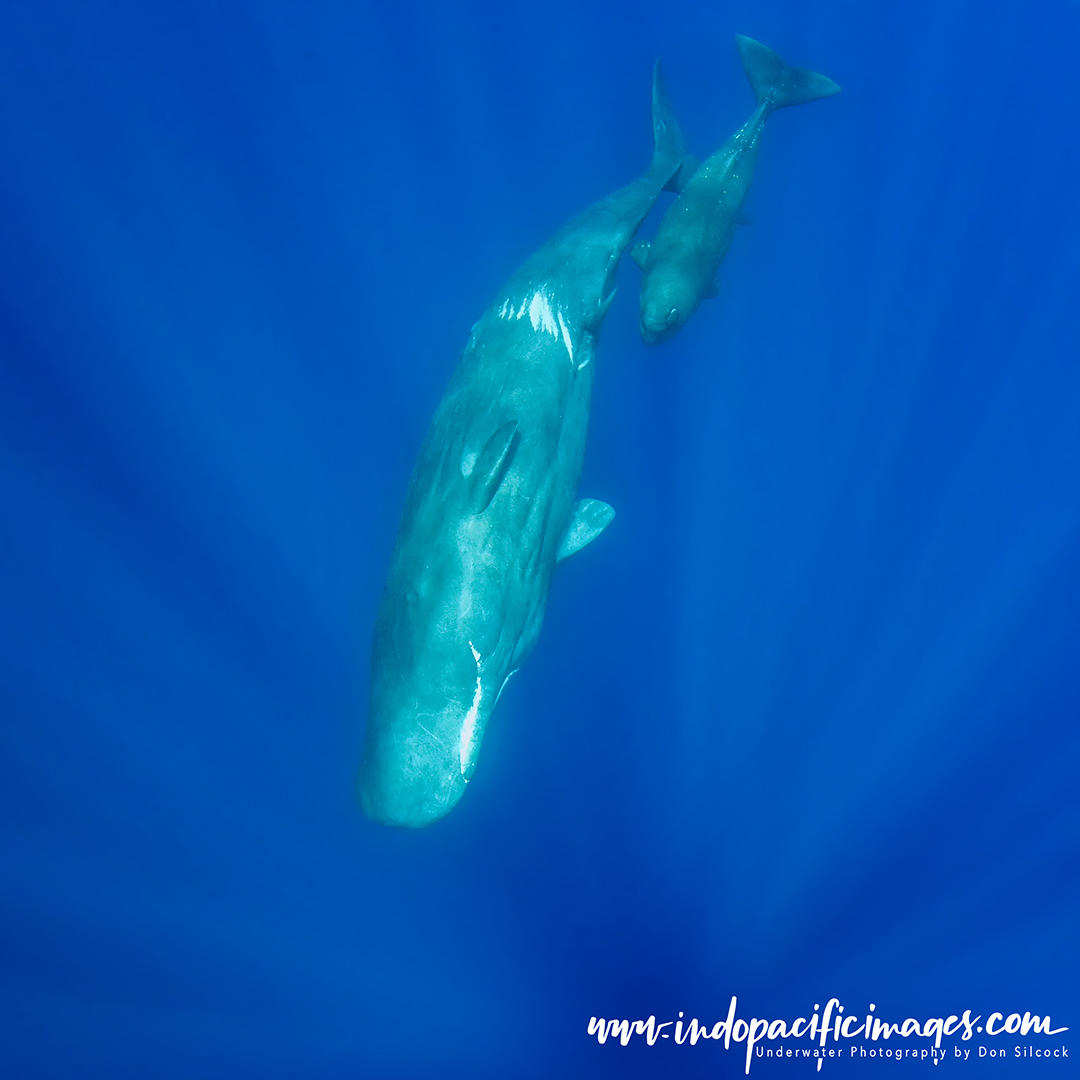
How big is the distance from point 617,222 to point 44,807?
7.39m

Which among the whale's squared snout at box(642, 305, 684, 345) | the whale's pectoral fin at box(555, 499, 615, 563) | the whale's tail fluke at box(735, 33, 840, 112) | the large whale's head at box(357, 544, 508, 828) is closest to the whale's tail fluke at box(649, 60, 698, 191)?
the whale's tail fluke at box(735, 33, 840, 112)

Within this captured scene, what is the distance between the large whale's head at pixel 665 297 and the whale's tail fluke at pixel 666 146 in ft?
5.00

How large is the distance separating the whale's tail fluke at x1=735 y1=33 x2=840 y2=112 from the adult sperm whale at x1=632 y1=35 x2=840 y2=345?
0.19 meters

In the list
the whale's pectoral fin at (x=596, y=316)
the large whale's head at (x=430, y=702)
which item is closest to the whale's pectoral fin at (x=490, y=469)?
the large whale's head at (x=430, y=702)

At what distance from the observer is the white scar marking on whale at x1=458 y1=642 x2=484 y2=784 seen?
153 inches

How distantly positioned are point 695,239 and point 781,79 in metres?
2.21

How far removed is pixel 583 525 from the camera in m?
5.16

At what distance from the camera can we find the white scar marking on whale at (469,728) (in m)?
3.88

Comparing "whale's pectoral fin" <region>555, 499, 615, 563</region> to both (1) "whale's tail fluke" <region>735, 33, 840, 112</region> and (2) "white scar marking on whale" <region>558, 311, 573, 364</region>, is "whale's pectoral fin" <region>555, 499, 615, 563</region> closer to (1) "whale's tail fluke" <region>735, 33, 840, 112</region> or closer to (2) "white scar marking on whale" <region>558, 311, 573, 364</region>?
(2) "white scar marking on whale" <region>558, 311, 573, 364</region>

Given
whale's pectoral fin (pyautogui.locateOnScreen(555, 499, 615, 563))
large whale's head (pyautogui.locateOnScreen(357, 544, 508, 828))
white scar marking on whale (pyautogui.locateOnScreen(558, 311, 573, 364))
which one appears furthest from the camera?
whale's pectoral fin (pyautogui.locateOnScreen(555, 499, 615, 563))

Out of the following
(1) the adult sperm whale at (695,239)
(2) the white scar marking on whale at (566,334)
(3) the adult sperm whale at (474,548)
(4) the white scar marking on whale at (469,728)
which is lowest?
(4) the white scar marking on whale at (469,728)

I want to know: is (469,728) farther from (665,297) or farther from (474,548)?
(665,297)

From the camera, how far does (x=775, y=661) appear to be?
7734 millimetres

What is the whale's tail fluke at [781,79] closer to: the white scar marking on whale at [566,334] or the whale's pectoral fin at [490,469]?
the white scar marking on whale at [566,334]
